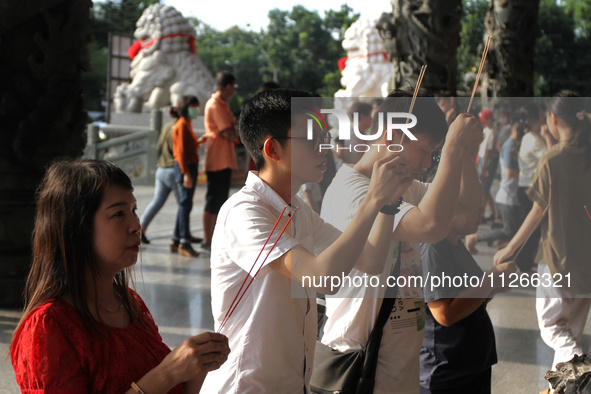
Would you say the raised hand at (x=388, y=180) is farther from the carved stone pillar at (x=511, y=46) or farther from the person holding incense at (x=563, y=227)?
the carved stone pillar at (x=511, y=46)

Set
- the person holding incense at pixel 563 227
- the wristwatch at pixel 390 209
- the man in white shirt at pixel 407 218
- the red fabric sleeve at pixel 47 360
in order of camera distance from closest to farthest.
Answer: the red fabric sleeve at pixel 47 360 → the wristwatch at pixel 390 209 → the man in white shirt at pixel 407 218 → the person holding incense at pixel 563 227

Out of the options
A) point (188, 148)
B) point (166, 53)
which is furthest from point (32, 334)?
point (166, 53)

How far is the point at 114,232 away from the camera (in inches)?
67.4

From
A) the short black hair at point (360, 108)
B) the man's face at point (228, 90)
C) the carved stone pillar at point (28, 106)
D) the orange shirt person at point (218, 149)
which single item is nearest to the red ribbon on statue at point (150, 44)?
the orange shirt person at point (218, 149)

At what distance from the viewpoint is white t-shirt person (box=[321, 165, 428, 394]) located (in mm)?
2330

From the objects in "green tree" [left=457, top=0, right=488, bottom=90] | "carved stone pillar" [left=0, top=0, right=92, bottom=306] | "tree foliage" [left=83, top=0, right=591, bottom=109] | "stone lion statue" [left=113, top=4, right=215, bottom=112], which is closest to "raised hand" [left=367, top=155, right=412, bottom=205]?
"carved stone pillar" [left=0, top=0, right=92, bottom=306]

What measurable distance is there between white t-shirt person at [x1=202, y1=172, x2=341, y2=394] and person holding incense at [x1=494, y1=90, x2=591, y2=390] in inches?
55.7

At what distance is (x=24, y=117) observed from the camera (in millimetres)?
4898

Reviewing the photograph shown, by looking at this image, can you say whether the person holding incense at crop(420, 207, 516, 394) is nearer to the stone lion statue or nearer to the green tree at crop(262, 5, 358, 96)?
the stone lion statue

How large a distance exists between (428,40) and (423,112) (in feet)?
11.9

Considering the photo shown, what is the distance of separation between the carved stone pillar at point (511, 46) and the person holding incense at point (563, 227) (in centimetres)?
459

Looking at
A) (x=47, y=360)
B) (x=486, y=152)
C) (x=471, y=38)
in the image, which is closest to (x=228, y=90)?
(x=486, y=152)

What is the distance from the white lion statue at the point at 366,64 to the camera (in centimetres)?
1245

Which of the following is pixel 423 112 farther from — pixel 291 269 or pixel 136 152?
pixel 136 152
